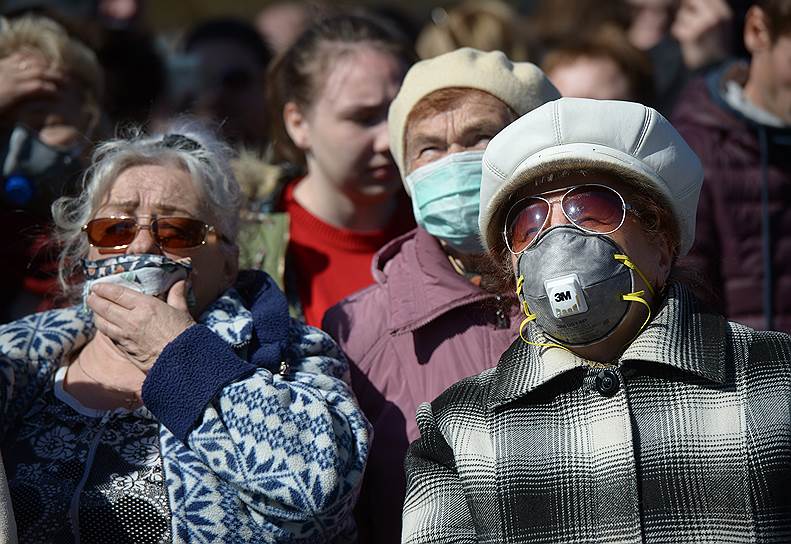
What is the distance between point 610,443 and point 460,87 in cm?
158

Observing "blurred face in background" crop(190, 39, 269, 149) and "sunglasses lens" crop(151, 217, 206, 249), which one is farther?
"blurred face in background" crop(190, 39, 269, 149)

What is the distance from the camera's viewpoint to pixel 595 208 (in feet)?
9.95

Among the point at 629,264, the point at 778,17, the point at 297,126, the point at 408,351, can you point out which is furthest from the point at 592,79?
the point at 629,264

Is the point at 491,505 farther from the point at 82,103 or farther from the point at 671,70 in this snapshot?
the point at 671,70

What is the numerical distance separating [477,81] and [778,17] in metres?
1.81

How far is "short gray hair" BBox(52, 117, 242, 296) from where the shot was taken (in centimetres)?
398

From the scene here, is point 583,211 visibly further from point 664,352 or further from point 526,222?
point 664,352

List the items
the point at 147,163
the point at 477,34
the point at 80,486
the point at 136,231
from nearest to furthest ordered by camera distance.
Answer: the point at 80,486
the point at 136,231
the point at 147,163
the point at 477,34

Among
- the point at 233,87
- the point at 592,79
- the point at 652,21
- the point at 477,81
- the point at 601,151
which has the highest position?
the point at 601,151

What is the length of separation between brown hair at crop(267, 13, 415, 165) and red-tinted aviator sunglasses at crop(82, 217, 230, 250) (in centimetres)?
159

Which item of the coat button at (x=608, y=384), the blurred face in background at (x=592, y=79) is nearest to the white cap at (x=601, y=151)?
the coat button at (x=608, y=384)

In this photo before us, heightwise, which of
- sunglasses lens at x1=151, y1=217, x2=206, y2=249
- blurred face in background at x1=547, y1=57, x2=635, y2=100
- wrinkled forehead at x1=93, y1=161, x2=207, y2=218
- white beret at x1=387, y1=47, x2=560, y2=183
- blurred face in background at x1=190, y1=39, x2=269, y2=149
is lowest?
blurred face in background at x1=190, y1=39, x2=269, y2=149

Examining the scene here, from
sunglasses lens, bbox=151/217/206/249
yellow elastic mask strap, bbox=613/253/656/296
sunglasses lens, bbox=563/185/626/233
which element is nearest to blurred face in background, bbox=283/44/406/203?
sunglasses lens, bbox=151/217/206/249

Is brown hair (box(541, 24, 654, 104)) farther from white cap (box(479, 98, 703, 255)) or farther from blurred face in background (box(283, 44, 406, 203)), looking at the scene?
white cap (box(479, 98, 703, 255))
